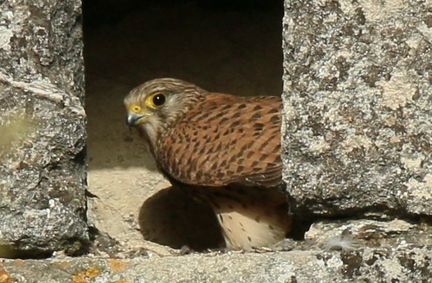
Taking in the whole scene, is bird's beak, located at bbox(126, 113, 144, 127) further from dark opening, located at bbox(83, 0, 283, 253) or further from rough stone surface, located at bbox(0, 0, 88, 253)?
rough stone surface, located at bbox(0, 0, 88, 253)

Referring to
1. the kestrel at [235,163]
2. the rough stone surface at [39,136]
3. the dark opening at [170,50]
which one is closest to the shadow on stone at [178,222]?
the dark opening at [170,50]

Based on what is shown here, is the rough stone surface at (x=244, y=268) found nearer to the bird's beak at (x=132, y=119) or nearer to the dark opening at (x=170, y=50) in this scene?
the dark opening at (x=170, y=50)

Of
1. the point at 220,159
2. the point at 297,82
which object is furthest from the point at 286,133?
the point at 220,159

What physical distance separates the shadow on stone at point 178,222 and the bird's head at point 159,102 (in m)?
0.29

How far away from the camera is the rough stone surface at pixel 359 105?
378 centimetres

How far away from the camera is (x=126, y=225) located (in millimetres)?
5047

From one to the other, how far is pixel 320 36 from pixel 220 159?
3.04ft

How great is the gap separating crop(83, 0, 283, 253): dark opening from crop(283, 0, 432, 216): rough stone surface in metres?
1.55

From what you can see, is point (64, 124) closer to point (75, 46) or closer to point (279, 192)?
point (75, 46)

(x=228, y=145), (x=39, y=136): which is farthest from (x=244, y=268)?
(x=228, y=145)

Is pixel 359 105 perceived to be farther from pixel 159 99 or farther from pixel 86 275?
pixel 159 99

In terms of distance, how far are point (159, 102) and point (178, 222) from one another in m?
0.70

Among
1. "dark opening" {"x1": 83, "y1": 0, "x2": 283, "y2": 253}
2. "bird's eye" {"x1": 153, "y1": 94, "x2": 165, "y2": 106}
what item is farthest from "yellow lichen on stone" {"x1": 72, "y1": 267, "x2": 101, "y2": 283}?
"bird's eye" {"x1": 153, "y1": 94, "x2": 165, "y2": 106}

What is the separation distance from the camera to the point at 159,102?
5895 millimetres
